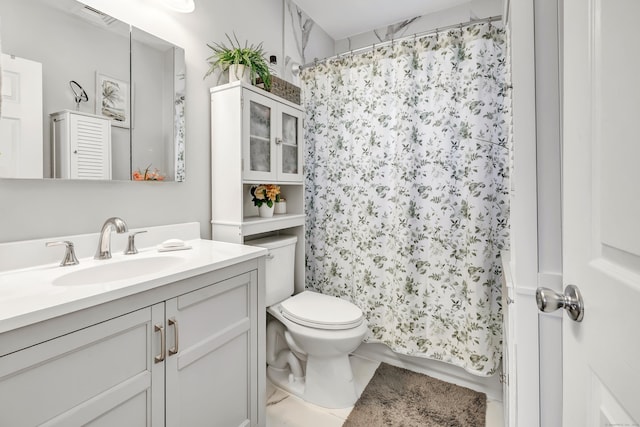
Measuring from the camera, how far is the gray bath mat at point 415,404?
1587mm

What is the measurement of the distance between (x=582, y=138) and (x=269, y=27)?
7.05ft

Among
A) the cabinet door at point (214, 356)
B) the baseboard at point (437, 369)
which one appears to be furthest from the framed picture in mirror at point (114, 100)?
the baseboard at point (437, 369)

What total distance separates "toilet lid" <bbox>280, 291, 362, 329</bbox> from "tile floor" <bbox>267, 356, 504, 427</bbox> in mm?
475

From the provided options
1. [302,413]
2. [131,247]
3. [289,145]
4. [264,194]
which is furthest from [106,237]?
[302,413]

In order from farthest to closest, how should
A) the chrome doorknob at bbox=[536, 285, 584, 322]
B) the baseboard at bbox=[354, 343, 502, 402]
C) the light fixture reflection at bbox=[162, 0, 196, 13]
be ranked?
the baseboard at bbox=[354, 343, 502, 402] → the light fixture reflection at bbox=[162, 0, 196, 13] → the chrome doorknob at bbox=[536, 285, 584, 322]

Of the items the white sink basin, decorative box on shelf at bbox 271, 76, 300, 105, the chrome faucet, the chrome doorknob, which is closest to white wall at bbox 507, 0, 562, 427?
the chrome doorknob

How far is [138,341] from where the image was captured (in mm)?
918

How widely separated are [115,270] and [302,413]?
1.20 metres

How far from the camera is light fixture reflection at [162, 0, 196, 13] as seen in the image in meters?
1.46

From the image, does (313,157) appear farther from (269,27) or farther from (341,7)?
(341,7)

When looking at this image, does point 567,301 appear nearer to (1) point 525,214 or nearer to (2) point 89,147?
(1) point 525,214

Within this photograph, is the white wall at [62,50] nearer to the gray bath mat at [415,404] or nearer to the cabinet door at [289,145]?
the cabinet door at [289,145]

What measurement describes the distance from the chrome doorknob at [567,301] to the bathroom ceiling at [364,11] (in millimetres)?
2375

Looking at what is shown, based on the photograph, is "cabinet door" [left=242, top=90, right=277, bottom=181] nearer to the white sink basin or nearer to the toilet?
the toilet
